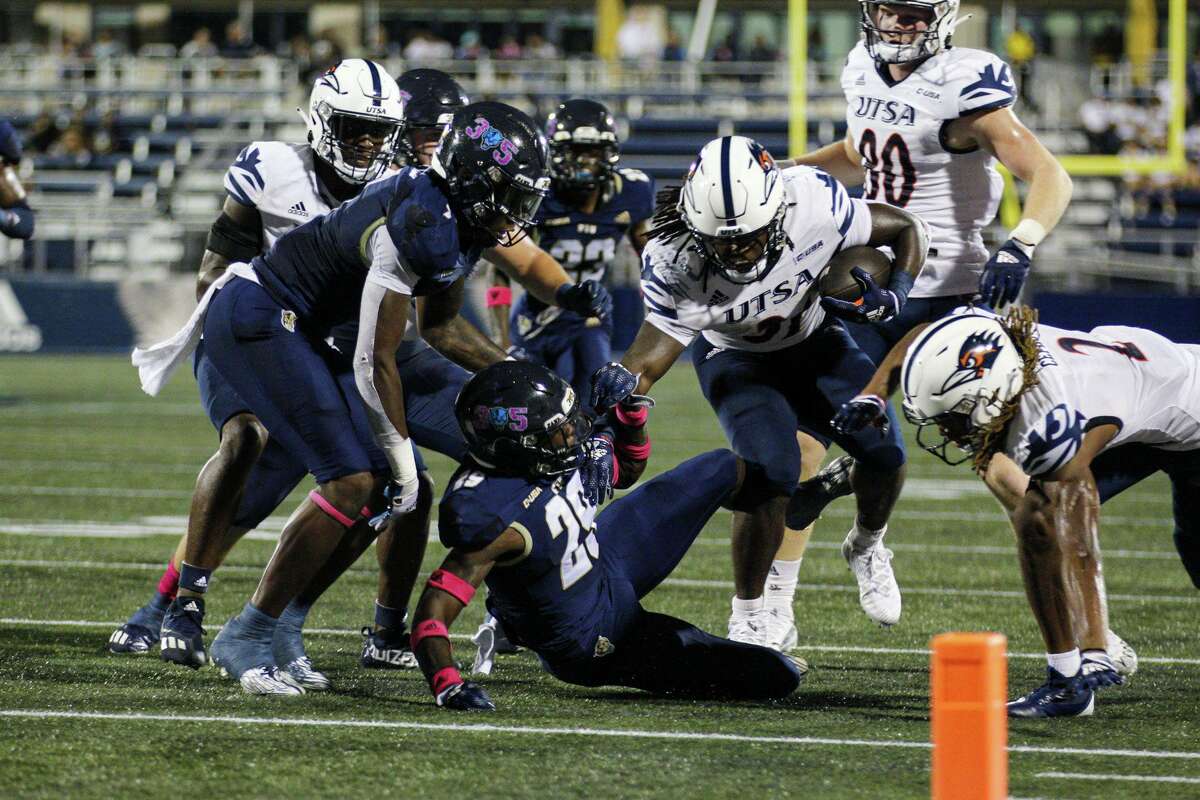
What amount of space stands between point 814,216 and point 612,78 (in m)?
18.8

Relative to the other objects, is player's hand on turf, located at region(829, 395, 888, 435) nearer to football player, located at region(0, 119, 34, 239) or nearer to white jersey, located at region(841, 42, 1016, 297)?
white jersey, located at region(841, 42, 1016, 297)

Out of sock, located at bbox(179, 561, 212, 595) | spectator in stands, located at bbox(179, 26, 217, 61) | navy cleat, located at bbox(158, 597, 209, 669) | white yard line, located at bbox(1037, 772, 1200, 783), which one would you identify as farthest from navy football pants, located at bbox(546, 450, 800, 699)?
spectator in stands, located at bbox(179, 26, 217, 61)

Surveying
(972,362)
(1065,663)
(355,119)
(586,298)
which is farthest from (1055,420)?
(355,119)

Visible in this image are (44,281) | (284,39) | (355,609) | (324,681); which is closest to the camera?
(324,681)

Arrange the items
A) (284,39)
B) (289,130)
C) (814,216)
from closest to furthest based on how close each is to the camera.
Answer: (814,216)
(289,130)
(284,39)

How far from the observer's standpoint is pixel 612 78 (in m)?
23.6

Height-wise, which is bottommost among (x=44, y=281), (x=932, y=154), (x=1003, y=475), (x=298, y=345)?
(x=44, y=281)

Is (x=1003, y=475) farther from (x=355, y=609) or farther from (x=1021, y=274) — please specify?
(x=355, y=609)

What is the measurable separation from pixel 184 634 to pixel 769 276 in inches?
75.0

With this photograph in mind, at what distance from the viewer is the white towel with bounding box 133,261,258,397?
16.4 ft

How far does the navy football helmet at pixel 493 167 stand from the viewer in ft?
14.8


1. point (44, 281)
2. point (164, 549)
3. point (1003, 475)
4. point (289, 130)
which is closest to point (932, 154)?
point (1003, 475)

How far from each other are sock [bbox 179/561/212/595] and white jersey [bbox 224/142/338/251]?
1.04m

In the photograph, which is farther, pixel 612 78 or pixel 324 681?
pixel 612 78
